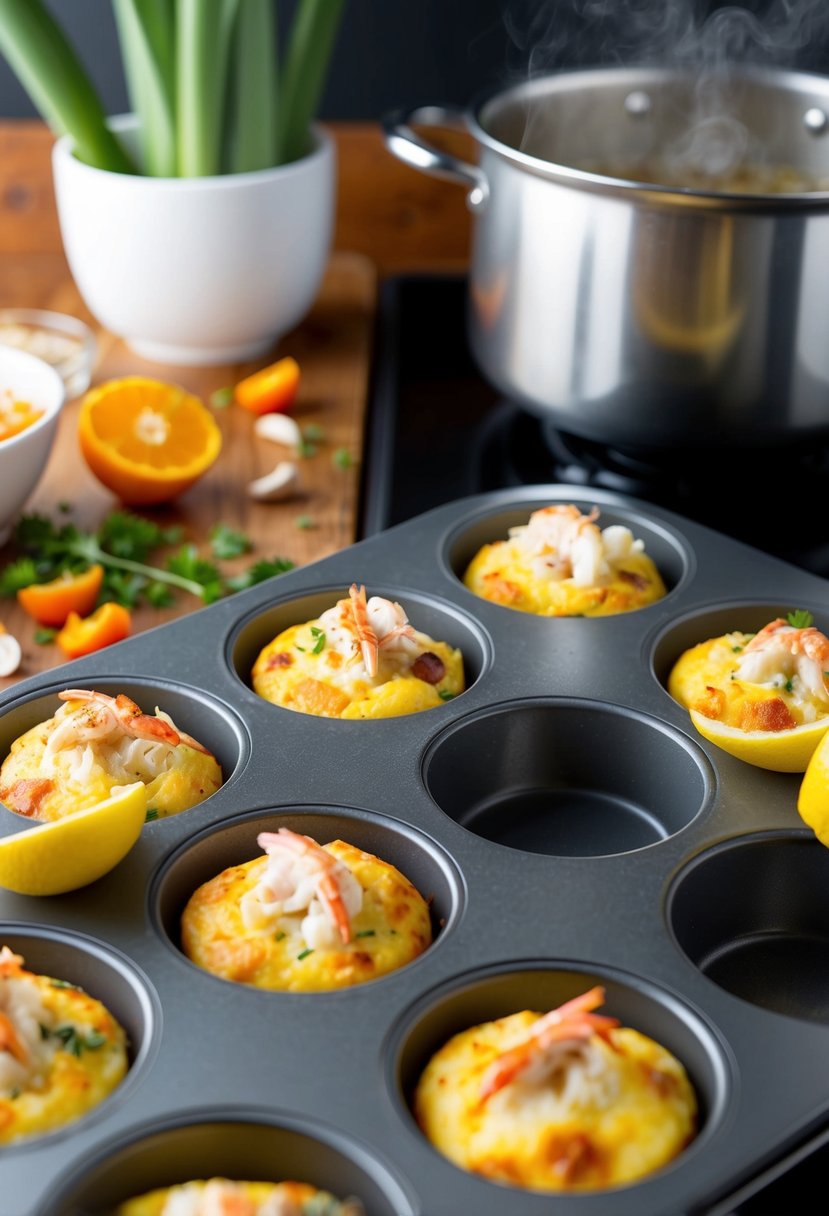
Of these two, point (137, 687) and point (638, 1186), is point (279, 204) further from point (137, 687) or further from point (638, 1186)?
point (638, 1186)

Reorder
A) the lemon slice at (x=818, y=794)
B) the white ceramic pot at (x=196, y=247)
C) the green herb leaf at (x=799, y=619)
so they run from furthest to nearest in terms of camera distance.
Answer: the white ceramic pot at (x=196, y=247)
the green herb leaf at (x=799, y=619)
the lemon slice at (x=818, y=794)

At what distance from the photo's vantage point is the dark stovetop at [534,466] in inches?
111

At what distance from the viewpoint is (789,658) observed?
2.15 m

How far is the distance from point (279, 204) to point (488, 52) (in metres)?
0.91

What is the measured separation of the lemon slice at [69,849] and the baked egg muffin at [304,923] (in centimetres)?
16

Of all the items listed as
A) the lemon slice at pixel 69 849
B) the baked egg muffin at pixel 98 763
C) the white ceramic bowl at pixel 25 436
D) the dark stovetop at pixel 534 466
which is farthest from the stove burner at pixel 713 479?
the lemon slice at pixel 69 849

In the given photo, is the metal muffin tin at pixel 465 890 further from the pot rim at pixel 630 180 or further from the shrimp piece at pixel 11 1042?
the pot rim at pixel 630 180

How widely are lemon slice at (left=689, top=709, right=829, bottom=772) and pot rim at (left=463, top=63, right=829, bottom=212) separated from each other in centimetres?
96

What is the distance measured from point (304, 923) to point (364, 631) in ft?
1.90

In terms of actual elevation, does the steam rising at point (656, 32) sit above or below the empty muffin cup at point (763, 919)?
above

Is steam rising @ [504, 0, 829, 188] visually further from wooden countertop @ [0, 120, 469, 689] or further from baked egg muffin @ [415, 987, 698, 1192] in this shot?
baked egg muffin @ [415, 987, 698, 1192]

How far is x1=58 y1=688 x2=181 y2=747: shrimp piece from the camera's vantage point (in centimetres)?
195

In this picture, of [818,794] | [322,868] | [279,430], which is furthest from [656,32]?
[322,868]

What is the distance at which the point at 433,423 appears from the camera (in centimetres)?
333
